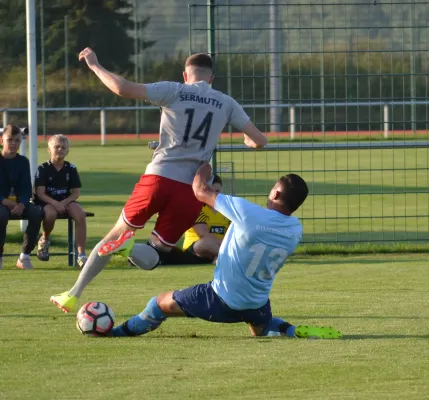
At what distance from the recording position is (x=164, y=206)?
8.50 metres

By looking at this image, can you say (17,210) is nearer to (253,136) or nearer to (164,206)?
(164,206)

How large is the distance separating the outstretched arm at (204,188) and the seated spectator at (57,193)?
4500 mm

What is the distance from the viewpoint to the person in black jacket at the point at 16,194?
1209cm

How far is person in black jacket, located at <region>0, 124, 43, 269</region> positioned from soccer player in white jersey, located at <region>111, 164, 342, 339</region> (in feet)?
14.6

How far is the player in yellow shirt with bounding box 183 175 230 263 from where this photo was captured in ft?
40.1

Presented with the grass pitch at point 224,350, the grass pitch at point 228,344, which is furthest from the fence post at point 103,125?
the grass pitch at point 224,350

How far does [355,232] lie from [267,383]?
8.76 m

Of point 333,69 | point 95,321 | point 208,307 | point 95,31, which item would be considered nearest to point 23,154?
point 333,69

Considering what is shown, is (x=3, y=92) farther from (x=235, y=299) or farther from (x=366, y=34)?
(x=235, y=299)

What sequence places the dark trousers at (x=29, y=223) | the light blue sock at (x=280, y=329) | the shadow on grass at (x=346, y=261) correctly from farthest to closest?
the shadow on grass at (x=346, y=261)
the dark trousers at (x=29, y=223)
the light blue sock at (x=280, y=329)

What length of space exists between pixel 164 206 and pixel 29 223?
4021 mm

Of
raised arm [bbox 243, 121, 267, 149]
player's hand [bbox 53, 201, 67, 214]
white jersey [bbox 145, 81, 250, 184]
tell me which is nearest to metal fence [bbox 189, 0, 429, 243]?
player's hand [bbox 53, 201, 67, 214]

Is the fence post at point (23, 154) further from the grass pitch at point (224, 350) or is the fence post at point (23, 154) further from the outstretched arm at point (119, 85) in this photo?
the outstretched arm at point (119, 85)

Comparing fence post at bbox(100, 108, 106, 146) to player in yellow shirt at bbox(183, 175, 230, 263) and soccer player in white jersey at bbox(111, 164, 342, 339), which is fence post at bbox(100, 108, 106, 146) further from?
soccer player in white jersey at bbox(111, 164, 342, 339)
